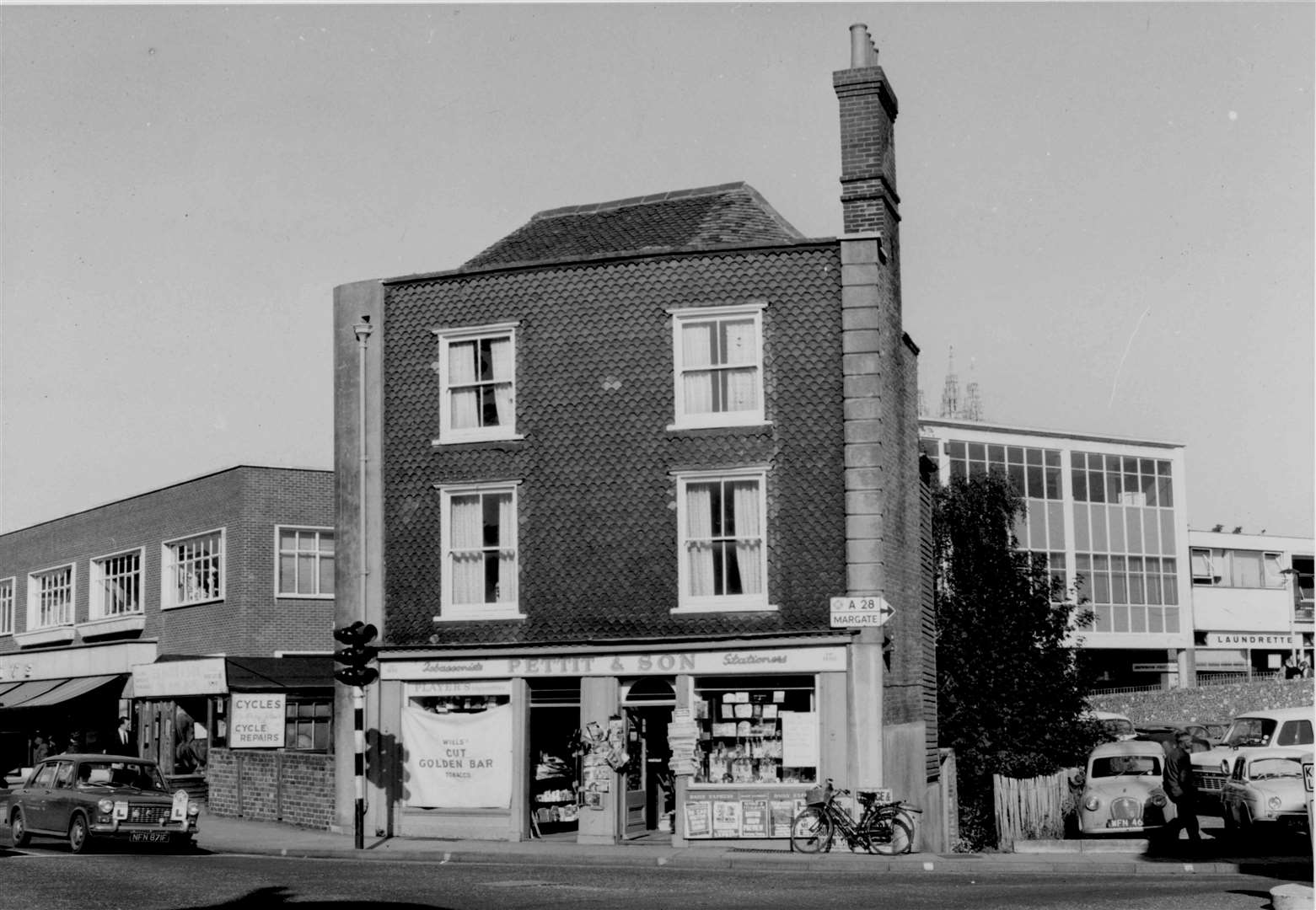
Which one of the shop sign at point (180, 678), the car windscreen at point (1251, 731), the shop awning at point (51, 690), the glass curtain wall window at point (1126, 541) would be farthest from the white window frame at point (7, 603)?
the glass curtain wall window at point (1126, 541)

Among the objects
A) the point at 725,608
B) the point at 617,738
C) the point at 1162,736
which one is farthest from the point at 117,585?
the point at 1162,736

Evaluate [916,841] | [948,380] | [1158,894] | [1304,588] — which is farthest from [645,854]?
[948,380]

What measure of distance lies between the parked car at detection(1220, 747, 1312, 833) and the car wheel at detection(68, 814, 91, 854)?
17.2 meters

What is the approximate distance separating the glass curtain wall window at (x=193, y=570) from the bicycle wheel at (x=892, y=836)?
21.5 meters

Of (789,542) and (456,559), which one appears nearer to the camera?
(789,542)

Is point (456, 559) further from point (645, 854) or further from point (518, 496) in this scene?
point (645, 854)

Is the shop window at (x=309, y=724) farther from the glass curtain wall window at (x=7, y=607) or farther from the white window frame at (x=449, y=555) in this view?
the glass curtain wall window at (x=7, y=607)

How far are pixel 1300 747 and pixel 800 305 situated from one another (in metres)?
11.0

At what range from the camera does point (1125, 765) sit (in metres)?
29.5

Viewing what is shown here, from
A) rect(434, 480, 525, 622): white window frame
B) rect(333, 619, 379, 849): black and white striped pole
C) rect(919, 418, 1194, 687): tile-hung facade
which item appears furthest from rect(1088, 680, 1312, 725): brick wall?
rect(333, 619, 379, 849): black and white striped pole

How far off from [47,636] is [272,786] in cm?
2090

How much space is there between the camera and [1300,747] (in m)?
26.6

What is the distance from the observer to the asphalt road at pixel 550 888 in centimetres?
1614

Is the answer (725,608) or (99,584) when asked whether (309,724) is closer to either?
(99,584)
